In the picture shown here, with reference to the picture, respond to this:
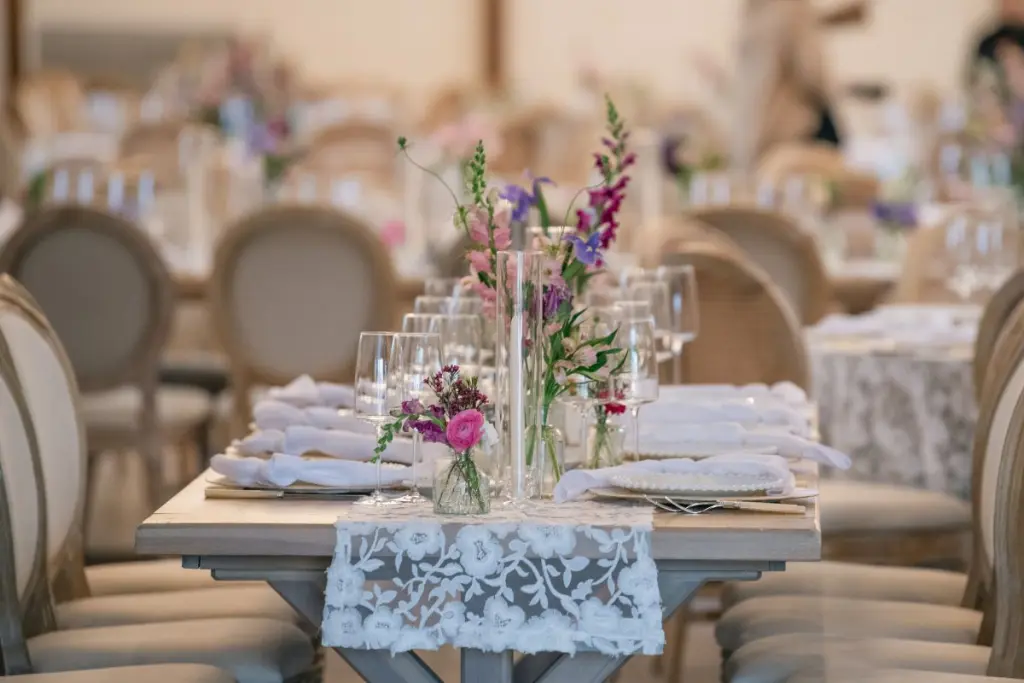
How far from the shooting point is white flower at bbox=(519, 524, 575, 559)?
6.00 feet

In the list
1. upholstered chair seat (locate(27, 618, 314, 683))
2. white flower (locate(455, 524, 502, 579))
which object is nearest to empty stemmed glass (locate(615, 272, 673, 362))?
upholstered chair seat (locate(27, 618, 314, 683))

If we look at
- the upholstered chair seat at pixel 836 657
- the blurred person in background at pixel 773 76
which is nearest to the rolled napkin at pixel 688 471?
the upholstered chair seat at pixel 836 657

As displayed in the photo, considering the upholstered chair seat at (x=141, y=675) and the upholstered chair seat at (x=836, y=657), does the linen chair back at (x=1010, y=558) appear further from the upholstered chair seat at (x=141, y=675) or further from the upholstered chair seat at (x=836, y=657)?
the upholstered chair seat at (x=141, y=675)

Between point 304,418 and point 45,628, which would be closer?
point 45,628

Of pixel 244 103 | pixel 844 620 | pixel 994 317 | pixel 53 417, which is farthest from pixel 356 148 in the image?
pixel 844 620

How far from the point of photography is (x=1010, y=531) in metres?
2.16

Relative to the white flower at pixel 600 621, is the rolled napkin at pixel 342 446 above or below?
above

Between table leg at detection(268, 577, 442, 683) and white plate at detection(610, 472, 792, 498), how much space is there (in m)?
0.33

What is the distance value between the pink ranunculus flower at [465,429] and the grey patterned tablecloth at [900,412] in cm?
219

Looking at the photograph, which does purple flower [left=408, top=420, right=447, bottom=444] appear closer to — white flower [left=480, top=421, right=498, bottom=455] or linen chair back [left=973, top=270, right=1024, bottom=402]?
white flower [left=480, top=421, right=498, bottom=455]

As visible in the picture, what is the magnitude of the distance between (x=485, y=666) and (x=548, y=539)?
0.58ft

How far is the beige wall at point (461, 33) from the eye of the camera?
1422cm

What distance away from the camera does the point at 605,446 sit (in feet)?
7.38

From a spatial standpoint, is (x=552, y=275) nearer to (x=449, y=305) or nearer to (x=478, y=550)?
(x=478, y=550)
